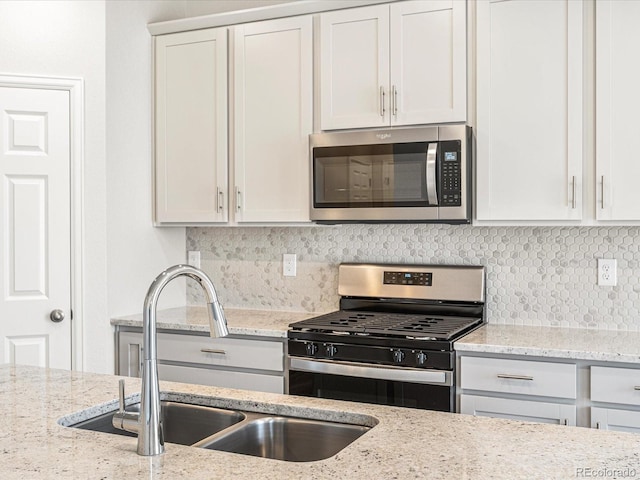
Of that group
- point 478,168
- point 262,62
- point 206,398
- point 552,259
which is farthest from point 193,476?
point 262,62

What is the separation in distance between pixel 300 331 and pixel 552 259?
4.03 feet

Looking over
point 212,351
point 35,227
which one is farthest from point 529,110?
point 35,227

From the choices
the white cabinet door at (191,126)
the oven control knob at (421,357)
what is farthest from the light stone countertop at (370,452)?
the white cabinet door at (191,126)

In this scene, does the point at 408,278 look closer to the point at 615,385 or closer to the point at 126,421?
the point at 615,385

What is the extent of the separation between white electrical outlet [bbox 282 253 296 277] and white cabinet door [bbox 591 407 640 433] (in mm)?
1790

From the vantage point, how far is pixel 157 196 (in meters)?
3.80

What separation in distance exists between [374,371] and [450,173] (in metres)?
0.92

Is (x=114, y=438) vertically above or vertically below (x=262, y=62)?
below

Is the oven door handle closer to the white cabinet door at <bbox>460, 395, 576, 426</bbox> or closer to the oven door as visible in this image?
the oven door

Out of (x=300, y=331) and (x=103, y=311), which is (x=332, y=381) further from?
(x=103, y=311)

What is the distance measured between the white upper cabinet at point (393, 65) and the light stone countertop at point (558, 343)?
972 millimetres

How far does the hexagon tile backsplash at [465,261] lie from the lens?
3.11 m

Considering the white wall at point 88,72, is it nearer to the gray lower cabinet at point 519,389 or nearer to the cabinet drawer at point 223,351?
the cabinet drawer at point 223,351

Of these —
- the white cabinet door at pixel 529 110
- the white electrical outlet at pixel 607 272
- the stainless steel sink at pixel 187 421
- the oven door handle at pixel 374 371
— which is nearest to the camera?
the stainless steel sink at pixel 187 421
